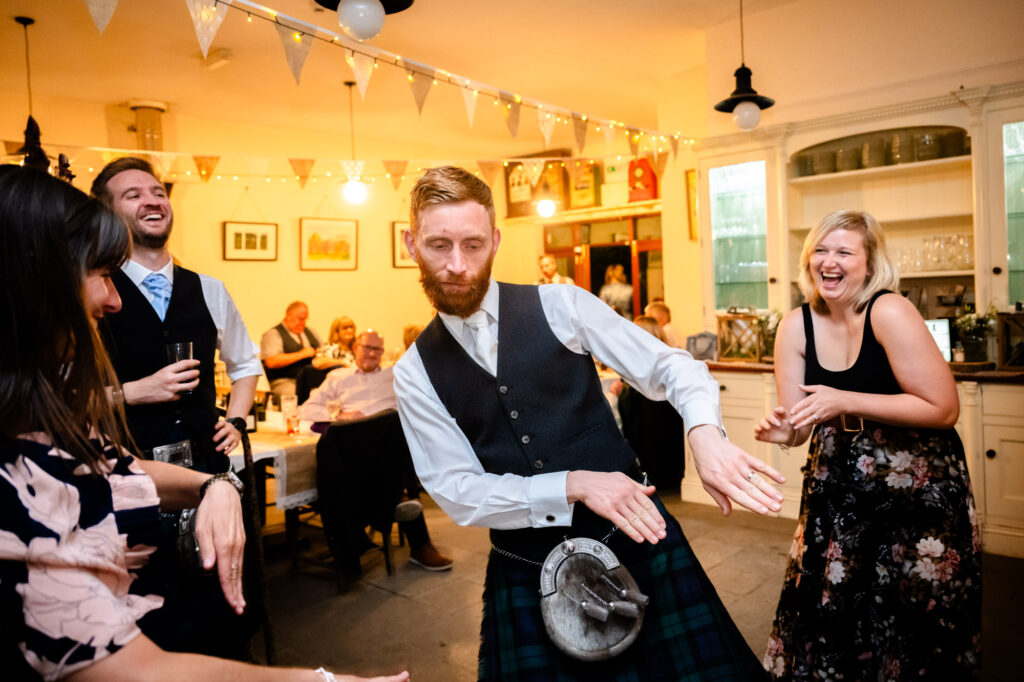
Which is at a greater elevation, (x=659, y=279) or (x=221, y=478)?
(x=659, y=279)

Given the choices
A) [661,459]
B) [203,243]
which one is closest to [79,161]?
[203,243]

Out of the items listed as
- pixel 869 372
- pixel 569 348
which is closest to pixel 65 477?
pixel 569 348

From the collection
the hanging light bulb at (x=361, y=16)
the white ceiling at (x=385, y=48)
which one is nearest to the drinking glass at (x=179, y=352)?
the hanging light bulb at (x=361, y=16)

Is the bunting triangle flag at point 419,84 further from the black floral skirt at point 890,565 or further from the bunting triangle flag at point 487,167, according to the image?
the black floral skirt at point 890,565

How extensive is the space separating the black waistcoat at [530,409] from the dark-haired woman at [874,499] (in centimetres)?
75

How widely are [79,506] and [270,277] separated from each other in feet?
24.9

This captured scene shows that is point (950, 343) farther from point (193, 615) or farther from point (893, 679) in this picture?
point (193, 615)

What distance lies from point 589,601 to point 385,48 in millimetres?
5332

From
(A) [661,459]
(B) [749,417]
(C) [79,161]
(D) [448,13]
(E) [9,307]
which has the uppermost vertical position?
(D) [448,13]

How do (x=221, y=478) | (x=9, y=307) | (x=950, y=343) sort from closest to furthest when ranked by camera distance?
(x=9, y=307) → (x=221, y=478) → (x=950, y=343)

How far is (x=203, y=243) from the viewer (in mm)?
7520

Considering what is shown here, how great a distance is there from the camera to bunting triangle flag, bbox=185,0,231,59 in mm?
2973

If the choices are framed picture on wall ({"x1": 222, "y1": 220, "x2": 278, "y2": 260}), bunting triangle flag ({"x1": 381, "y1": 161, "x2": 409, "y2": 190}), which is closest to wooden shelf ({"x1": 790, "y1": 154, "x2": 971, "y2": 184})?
bunting triangle flag ({"x1": 381, "y1": 161, "x2": 409, "y2": 190})

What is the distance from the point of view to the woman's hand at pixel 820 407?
193cm
